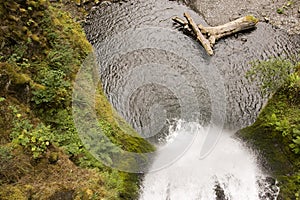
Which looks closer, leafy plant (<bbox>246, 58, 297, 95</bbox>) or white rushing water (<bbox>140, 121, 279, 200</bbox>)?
white rushing water (<bbox>140, 121, 279, 200</bbox>)

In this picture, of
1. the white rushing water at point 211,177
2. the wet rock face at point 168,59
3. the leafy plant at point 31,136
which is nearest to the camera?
the leafy plant at point 31,136

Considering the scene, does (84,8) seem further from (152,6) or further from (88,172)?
(88,172)

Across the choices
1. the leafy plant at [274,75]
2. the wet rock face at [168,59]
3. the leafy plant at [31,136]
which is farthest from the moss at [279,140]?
the leafy plant at [31,136]

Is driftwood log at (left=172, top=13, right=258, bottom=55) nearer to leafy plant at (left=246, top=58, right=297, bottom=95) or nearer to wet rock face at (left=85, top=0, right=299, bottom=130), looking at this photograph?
wet rock face at (left=85, top=0, right=299, bottom=130)

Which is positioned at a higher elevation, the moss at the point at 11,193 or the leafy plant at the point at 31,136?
the leafy plant at the point at 31,136

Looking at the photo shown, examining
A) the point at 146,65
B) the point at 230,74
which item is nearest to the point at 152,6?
the point at 146,65

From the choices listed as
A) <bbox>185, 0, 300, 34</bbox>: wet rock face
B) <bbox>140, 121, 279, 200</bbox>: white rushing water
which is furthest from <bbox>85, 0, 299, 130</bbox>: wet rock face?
<bbox>140, 121, 279, 200</bbox>: white rushing water

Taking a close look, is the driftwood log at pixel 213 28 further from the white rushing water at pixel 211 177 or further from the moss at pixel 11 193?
the moss at pixel 11 193

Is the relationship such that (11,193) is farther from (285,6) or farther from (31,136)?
(285,6)
